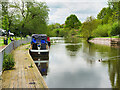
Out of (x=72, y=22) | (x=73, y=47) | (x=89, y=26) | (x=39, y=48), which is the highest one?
(x=72, y=22)

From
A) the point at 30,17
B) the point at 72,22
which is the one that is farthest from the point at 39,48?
the point at 72,22

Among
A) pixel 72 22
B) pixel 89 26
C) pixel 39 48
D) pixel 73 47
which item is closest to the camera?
pixel 39 48

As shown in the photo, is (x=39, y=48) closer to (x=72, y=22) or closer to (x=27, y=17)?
(x=27, y=17)

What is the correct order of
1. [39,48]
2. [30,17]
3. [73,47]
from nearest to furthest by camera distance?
[39,48] → [73,47] → [30,17]

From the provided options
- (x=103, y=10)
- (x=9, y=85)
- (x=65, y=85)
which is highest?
(x=103, y=10)

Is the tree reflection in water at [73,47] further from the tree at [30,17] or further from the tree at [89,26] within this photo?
the tree at [89,26]

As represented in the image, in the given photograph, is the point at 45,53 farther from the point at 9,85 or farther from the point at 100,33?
the point at 100,33

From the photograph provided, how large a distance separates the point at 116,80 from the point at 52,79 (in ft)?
13.7

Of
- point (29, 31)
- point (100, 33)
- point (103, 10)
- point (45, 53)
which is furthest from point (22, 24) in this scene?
point (103, 10)

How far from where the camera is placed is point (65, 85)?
34.6 ft

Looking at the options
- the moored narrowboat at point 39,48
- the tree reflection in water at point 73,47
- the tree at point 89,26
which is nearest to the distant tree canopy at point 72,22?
the tree at point 89,26

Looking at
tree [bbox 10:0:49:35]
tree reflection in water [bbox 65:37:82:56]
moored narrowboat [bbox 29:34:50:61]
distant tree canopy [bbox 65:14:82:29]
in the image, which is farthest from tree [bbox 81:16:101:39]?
distant tree canopy [bbox 65:14:82:29]

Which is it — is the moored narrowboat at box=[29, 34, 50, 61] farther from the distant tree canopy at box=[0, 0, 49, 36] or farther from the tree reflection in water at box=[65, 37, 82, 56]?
the distant tree canopy at box=[0, 0, 49, 36]

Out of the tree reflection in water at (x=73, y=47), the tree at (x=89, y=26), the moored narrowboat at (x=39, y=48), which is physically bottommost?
the tree reflection in water at (x=73, y=47)
